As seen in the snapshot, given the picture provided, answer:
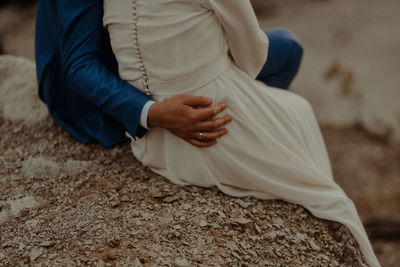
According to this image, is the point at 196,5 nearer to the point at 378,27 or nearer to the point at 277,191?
the point at 277,191

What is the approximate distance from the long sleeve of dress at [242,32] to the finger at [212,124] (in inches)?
8.9

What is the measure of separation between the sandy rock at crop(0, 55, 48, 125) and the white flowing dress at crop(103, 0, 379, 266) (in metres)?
0.71

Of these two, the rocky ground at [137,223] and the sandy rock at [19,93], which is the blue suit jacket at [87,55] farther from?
the sandy rock at [19,93]

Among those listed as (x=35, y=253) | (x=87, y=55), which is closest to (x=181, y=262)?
(x=35, y=253)

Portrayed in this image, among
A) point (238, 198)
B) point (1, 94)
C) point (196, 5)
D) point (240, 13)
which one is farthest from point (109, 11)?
point (1, 94)

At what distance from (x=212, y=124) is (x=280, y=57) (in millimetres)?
702

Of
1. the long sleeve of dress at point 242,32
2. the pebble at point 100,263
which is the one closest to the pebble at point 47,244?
the pebble at point 100,263

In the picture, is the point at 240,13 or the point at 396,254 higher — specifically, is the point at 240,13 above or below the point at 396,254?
above

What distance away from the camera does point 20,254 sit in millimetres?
1387

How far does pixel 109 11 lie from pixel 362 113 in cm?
336

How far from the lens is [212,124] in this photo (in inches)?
57.6

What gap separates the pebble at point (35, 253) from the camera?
4.47 feet

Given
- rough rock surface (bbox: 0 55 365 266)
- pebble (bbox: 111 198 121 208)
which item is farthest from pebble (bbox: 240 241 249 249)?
pebble (bbox: 111 198 121 208)

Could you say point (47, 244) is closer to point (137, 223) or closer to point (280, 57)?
point (137, 223)
